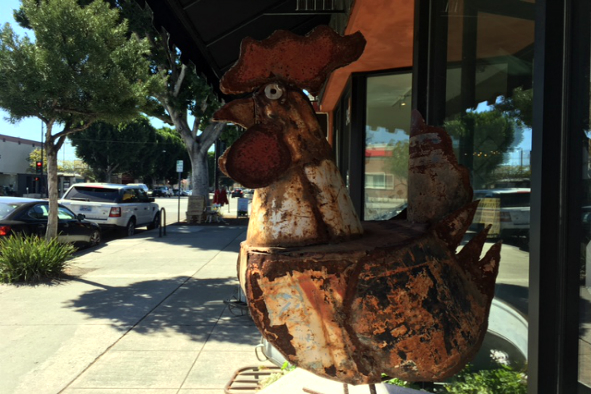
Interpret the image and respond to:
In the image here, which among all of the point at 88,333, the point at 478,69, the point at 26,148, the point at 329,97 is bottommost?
the point at 88,333

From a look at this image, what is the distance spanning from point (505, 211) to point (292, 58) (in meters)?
1.45

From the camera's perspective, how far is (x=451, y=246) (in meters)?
1.38

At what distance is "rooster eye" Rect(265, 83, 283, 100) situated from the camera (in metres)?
1.29

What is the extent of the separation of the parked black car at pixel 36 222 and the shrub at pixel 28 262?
1426 mm

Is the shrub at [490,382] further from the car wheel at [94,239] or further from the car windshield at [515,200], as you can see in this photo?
the car wheel at [94,239]

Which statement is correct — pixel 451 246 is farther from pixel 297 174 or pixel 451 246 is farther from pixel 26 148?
pixel 26 148

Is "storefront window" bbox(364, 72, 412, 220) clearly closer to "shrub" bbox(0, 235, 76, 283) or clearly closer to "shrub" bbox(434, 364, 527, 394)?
"shrub" bbox(434, 364, 527, 394)

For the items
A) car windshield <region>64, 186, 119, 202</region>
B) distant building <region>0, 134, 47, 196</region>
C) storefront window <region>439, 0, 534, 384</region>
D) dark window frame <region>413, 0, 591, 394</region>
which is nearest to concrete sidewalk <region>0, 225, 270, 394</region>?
storefront window <region>439, 0, 534, 384</region>

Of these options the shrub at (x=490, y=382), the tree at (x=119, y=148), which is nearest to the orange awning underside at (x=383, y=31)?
the shrub at (x=490, y=382)

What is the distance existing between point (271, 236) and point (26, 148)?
57926mm

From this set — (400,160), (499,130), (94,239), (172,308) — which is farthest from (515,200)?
(94,239)

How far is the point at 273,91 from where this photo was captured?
1295mm

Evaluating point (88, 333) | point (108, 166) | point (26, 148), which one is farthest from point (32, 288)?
point (26, 148)

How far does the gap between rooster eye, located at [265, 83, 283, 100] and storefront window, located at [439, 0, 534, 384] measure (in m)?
1.21
